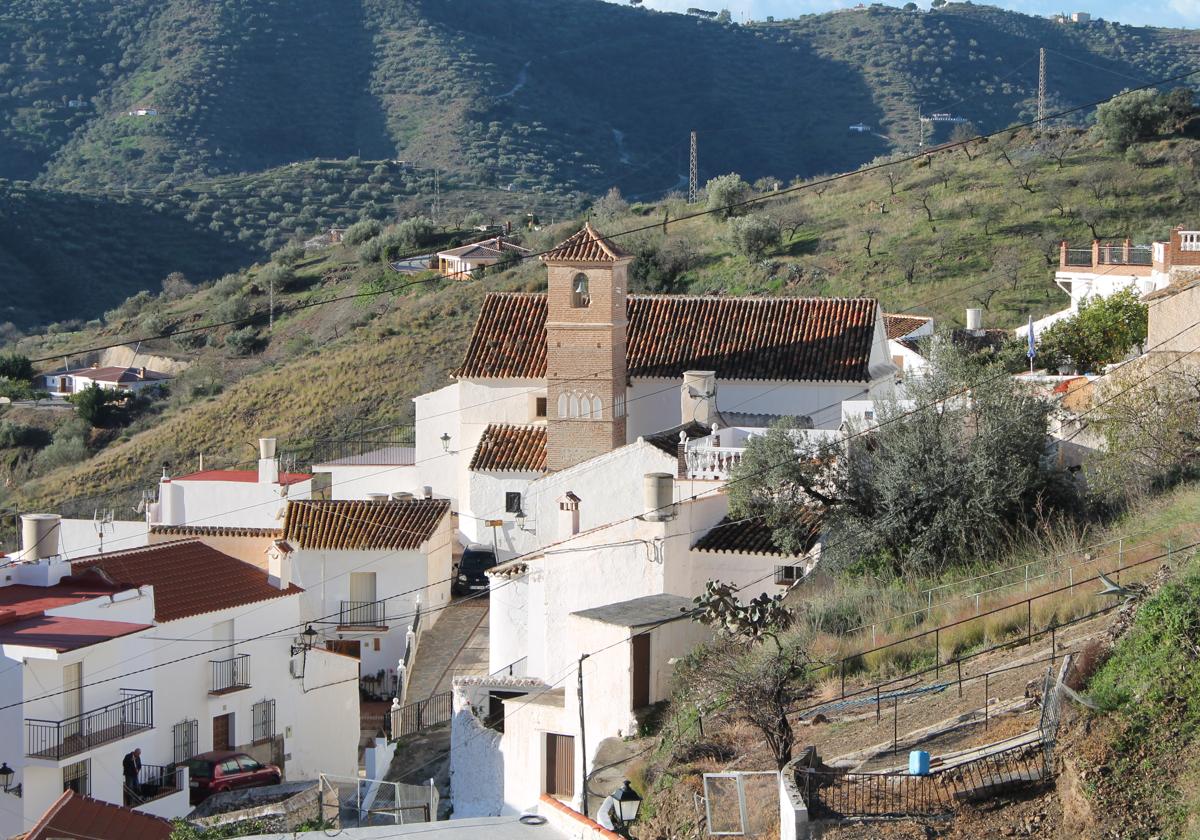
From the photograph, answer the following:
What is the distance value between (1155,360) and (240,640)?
1292 centimetres

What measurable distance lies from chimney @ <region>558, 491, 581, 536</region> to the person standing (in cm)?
631

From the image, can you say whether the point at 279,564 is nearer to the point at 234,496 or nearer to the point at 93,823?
the point at 234,496

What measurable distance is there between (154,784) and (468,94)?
307 ft

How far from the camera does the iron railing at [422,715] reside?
2298 centimetres

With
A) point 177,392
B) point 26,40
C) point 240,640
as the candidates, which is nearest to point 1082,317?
point 240,640

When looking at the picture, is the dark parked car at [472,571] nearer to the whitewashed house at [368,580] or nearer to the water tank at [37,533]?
the whitewashed house at [368,580]

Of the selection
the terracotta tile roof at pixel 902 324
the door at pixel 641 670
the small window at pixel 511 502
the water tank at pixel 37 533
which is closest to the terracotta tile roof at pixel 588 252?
the small window at pixel 511 502

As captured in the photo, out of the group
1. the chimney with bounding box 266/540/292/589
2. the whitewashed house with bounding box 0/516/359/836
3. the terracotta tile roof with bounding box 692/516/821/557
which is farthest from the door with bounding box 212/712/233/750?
the terracotta tile roof with bounding box 692/516/821/557

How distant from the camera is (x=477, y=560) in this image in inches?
1142

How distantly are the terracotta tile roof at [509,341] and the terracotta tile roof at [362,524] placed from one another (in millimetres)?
3123

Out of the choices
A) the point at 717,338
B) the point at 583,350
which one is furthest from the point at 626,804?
the point at 717,338

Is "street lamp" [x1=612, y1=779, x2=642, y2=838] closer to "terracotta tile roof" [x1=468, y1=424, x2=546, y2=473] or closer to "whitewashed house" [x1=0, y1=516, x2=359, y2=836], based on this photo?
"whitewashed house" [x1=0, y1=516, x2=359, y2=836]

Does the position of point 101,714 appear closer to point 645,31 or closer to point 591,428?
point 591,428

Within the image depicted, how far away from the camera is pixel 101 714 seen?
20.0 metres
